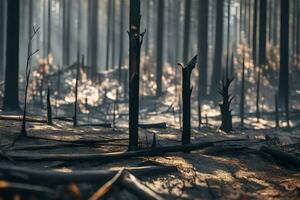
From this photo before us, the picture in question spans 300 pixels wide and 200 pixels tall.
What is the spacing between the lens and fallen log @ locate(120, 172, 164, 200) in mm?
6785

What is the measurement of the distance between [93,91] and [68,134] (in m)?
15.1

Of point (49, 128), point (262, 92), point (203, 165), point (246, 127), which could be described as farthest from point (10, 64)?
point (262, 92)

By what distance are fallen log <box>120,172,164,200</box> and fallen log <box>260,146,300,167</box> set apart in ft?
11.6

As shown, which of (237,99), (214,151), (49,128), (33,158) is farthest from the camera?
(237,99)

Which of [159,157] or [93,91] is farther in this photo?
[93,91]

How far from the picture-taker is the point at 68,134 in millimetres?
11398

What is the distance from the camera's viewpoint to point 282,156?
9570 mm

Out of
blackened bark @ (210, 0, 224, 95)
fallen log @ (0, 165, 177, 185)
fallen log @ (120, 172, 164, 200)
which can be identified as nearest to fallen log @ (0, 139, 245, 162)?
fallen log @ (0, 165, 177, 185)

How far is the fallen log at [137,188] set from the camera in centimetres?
679

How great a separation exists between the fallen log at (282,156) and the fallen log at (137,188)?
3548mm

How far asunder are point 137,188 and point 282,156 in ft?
12.4

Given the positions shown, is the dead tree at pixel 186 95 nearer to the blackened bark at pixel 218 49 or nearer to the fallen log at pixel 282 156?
the fallen log at pixel 282 156

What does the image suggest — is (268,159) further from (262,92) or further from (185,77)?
(262,92)

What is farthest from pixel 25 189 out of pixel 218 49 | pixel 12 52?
pixel 218 49
